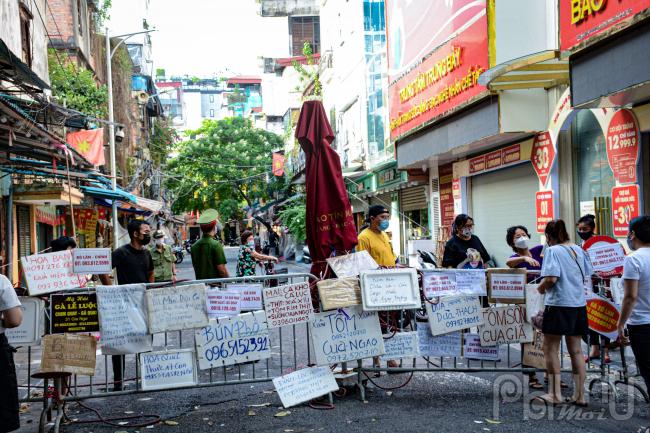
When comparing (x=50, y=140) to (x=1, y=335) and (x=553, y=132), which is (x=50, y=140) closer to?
(x=1, y=335)

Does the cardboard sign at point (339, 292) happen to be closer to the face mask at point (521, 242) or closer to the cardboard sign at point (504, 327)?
the cardboard sign at point (504, 327)

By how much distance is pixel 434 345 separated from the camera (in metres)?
6.71

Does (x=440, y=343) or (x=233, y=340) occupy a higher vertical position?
(x=233, y=340)

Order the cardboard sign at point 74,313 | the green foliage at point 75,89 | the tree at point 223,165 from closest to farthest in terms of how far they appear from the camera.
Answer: the cardboard sign at point 74,313
the green foliage at point 75,89
the tree at point 223,165

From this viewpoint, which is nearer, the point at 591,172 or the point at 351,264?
the point at 351,264

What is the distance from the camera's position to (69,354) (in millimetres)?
6020

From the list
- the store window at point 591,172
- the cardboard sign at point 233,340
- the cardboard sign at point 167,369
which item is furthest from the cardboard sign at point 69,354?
the store window at point 591,172

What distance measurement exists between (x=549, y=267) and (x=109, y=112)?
75.4 feet

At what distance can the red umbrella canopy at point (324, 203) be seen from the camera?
7402mm

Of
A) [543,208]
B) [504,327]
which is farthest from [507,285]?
[543,208]

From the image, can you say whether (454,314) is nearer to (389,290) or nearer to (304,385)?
(389,290)

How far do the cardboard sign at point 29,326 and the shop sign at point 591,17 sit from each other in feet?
24.7

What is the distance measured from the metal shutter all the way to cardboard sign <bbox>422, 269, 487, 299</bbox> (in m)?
7.67

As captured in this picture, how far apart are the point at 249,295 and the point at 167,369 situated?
1.02m
